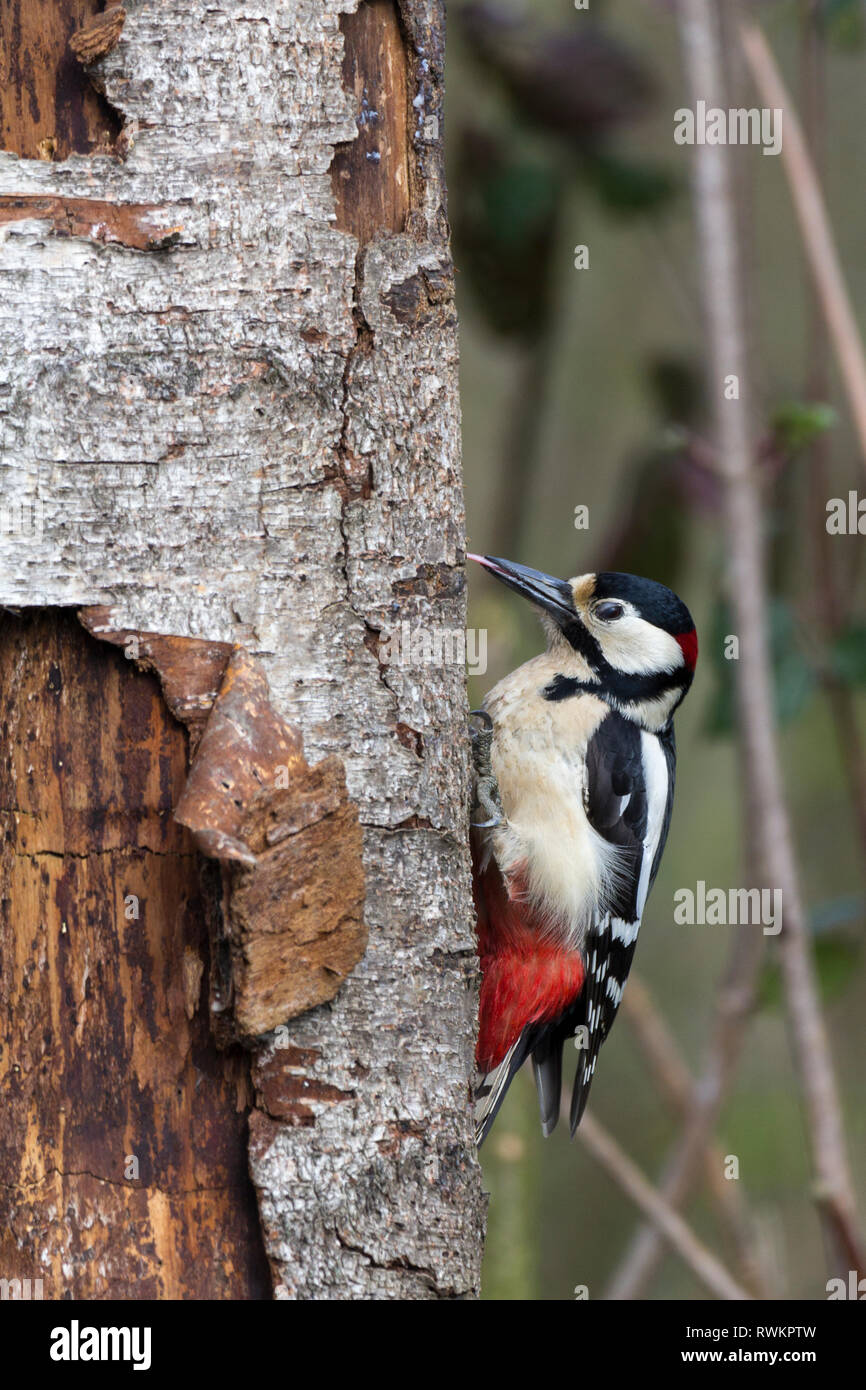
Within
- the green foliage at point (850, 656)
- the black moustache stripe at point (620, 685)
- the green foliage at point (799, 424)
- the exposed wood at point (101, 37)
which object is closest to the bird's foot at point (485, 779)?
the black moustache stripe at point (620, 685)

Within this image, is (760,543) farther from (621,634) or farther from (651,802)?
(651,802)

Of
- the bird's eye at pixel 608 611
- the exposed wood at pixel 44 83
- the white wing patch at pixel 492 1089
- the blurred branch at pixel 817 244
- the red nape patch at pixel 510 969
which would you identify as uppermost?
the blurred branch at pixel 817 244

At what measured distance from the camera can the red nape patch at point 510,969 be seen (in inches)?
102

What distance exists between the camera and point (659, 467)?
3381 millimetres

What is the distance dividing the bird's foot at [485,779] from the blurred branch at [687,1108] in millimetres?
877

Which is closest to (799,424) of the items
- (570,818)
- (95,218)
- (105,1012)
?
(570,818)

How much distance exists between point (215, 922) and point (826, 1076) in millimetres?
1733

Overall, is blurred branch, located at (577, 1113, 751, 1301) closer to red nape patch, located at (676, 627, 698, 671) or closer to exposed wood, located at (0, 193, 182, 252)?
red nape patch, located at (676, 627, 698, 671)

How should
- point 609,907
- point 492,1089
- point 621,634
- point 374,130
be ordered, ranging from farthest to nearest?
point 621,634, point 609,907, point 492,1089, point 374,130

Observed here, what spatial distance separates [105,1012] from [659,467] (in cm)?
233

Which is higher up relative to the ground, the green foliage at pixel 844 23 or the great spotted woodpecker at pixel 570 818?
the green foliage at pixel 844 23

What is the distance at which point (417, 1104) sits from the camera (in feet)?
5.20

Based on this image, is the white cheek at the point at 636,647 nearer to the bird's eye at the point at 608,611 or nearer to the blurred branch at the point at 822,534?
the bird's eye at the point at 608,611

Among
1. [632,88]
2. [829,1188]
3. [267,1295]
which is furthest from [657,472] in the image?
[267,1295]
